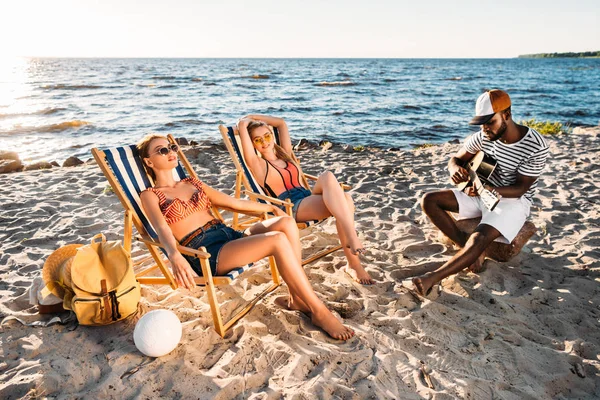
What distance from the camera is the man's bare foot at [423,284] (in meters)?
3.17

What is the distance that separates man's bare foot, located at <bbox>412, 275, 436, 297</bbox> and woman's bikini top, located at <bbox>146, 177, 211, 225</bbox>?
1.68 meters

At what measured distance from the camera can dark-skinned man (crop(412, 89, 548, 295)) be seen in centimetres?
320

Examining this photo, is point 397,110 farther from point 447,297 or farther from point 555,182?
point 447,297

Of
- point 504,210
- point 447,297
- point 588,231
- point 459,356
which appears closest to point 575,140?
point 588,231

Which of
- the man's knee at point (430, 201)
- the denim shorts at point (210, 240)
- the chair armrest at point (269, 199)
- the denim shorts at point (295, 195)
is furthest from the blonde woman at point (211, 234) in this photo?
the man's knee at point (430, 201)

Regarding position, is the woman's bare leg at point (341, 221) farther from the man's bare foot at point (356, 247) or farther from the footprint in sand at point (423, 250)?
the footprint in sand at point (423, 250)

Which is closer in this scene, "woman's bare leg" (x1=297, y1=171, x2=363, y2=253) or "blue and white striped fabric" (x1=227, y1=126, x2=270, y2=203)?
"woman's bare leg" (x1=297, y1=171, x2=363, y2=253)

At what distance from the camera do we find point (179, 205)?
10.1 ft

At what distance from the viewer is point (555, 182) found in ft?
18.9

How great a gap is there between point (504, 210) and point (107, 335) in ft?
10.0

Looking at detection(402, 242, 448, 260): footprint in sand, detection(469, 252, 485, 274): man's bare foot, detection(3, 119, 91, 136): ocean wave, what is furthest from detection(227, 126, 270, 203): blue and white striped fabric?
detection(3, 119, 91, 136): ocean wave

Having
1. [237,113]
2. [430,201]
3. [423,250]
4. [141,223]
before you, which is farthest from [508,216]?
[237,113]

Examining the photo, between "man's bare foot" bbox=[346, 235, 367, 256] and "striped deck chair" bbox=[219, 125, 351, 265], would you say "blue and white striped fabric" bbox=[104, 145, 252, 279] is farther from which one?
"man's bare foot" bbox=[346, 235, 367, 256]

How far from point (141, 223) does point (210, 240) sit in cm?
58
